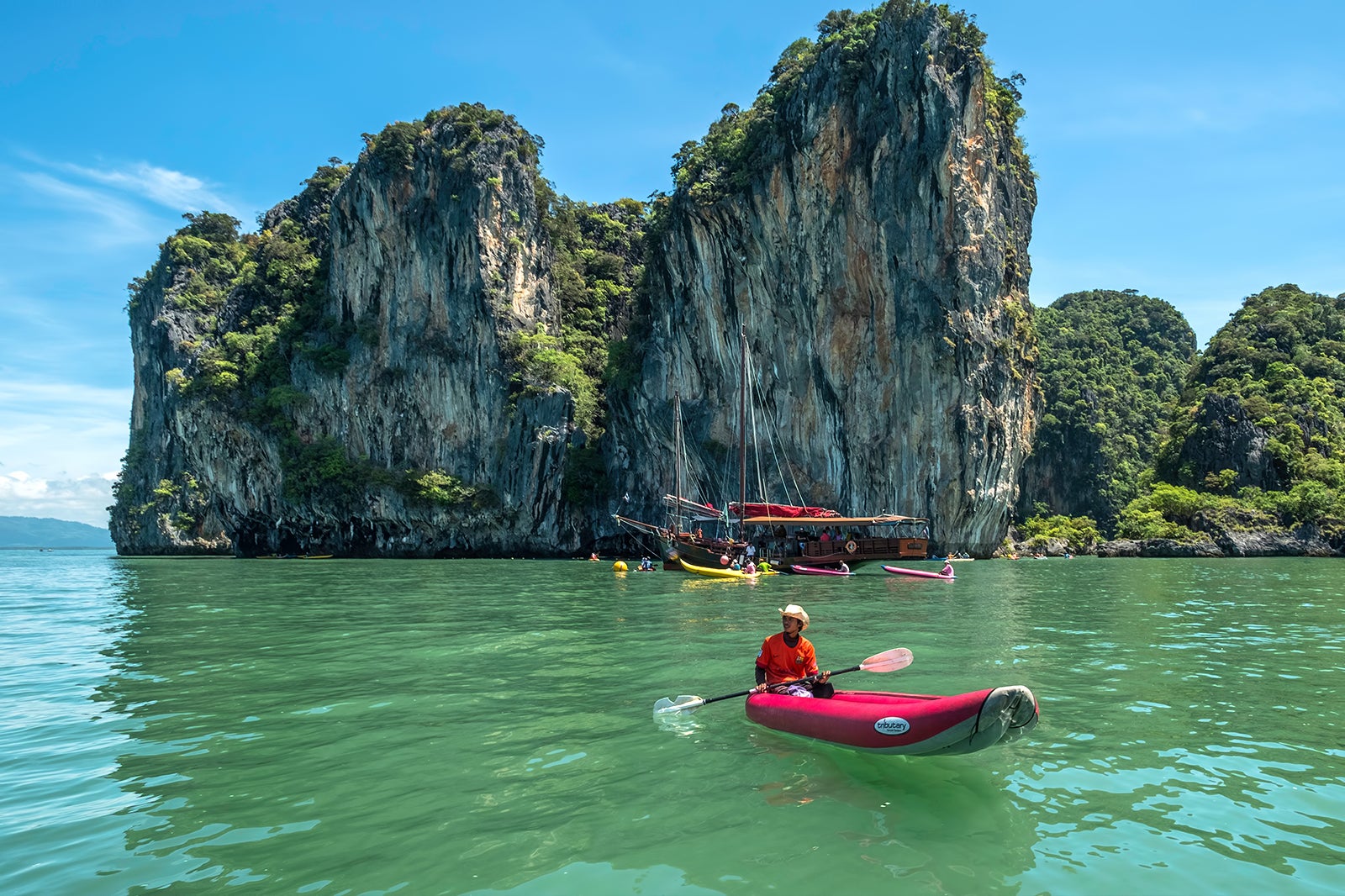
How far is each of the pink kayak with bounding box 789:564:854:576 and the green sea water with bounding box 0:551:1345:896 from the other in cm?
1754

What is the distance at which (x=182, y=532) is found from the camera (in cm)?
7088

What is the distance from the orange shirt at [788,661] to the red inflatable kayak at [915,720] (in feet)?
2.64

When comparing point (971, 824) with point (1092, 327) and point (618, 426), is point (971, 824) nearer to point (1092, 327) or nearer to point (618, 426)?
point (618, 426)

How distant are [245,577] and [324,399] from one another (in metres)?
30.0

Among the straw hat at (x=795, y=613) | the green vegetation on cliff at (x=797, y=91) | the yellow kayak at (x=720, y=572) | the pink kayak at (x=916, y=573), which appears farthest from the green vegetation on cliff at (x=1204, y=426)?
the straw hat at (x=795, y=613)

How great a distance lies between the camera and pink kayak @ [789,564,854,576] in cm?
3294

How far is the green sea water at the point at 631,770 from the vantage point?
192 inches

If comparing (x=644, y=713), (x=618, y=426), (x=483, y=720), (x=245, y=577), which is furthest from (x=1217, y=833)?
(x=618, y=426)

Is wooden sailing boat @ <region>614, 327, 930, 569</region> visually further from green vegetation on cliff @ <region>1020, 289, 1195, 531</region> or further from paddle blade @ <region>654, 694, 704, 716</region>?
green vegetation on cliff @ <region>1020, 289, 1195, 531</region>


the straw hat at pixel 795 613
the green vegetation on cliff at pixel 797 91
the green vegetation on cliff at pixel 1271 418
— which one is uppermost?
the green vegetation on cliff at pixel 797 91

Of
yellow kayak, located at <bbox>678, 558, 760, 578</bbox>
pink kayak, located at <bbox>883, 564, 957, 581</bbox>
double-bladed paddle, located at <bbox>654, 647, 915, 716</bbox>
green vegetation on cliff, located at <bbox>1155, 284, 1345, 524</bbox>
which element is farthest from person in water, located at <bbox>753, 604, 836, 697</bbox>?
green vegetation on cliff, located at <bbox>1155, 284, 1345, 524</bbox>

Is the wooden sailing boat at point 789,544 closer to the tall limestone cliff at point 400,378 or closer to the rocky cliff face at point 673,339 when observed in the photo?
the rocky cliff face at point 673,339

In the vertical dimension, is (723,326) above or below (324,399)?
above

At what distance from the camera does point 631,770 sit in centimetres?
681
